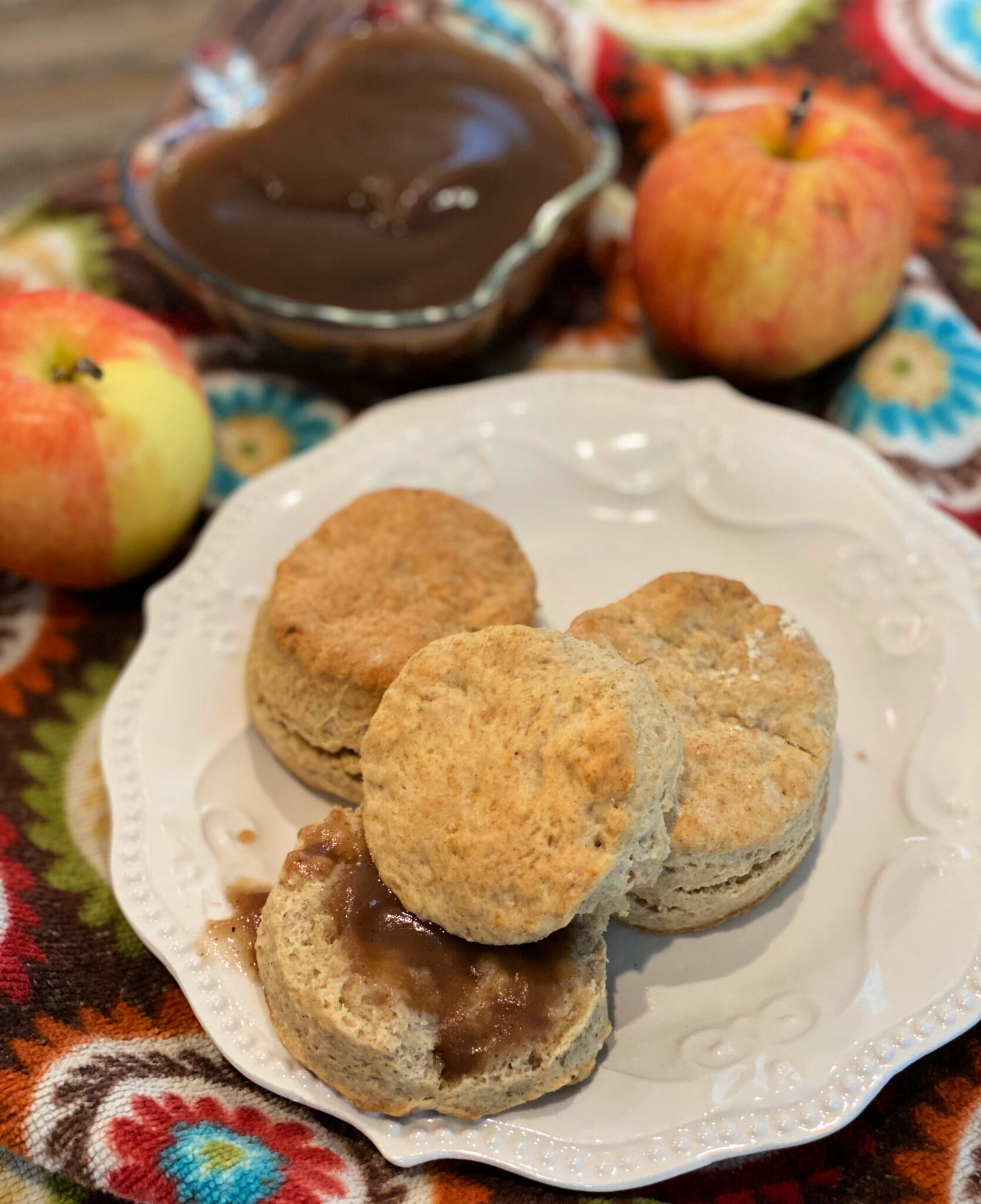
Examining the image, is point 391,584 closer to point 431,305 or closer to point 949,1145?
point 431,305

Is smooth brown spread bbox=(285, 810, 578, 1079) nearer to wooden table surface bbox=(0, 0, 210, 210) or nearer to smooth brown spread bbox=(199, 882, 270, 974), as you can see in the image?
smooth brown spread bbox=(199, 882, 270, 974)

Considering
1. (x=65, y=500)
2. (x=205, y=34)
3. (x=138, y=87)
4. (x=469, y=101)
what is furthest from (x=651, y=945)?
(x=138, y=87)

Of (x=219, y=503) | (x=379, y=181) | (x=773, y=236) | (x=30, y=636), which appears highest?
(x=773, y=236)

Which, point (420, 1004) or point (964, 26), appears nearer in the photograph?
point (420, 1004)

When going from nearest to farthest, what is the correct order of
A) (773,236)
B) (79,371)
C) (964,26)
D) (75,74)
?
1. (79,371)
2. (773,236)
3. (964,26)
4. (75,74)

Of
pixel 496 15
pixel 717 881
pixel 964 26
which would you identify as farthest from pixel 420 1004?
pixel 964 26

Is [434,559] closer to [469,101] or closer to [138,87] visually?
[469,101]
